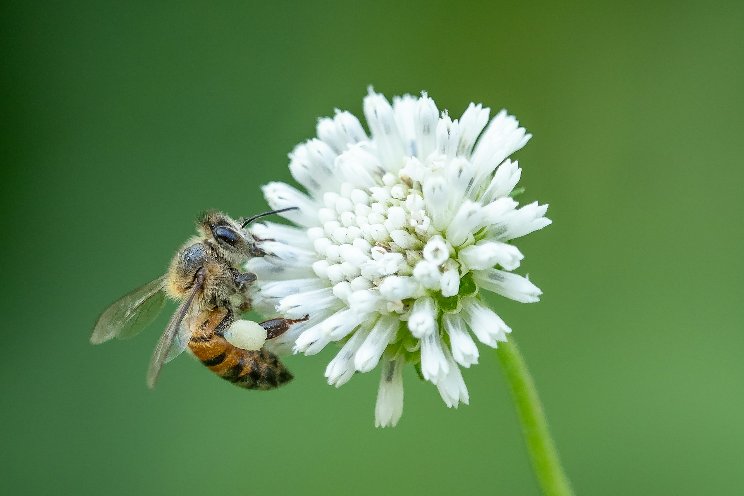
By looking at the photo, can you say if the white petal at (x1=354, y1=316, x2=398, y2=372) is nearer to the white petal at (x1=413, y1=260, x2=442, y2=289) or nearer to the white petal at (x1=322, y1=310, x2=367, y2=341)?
the white petal at (x1=322, y1=310, x2=367, y2=341)

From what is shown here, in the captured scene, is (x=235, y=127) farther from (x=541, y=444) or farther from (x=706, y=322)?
(x=541, y=444)

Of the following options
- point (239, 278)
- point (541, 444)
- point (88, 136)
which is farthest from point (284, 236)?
point (88, 136)

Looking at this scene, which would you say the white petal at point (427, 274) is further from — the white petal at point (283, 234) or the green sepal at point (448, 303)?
the white petal at point (283, 234)

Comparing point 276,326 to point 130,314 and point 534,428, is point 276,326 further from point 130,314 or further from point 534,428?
point 534,428

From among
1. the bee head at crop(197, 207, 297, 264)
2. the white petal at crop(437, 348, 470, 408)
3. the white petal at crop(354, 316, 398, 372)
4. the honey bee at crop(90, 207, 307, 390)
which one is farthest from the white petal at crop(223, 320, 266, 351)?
the white petal at crop(437, 348, 470, 408)

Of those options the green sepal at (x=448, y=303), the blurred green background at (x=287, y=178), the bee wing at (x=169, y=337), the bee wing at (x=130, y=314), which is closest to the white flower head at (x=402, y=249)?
the green sepal at (x=448, y=303)
